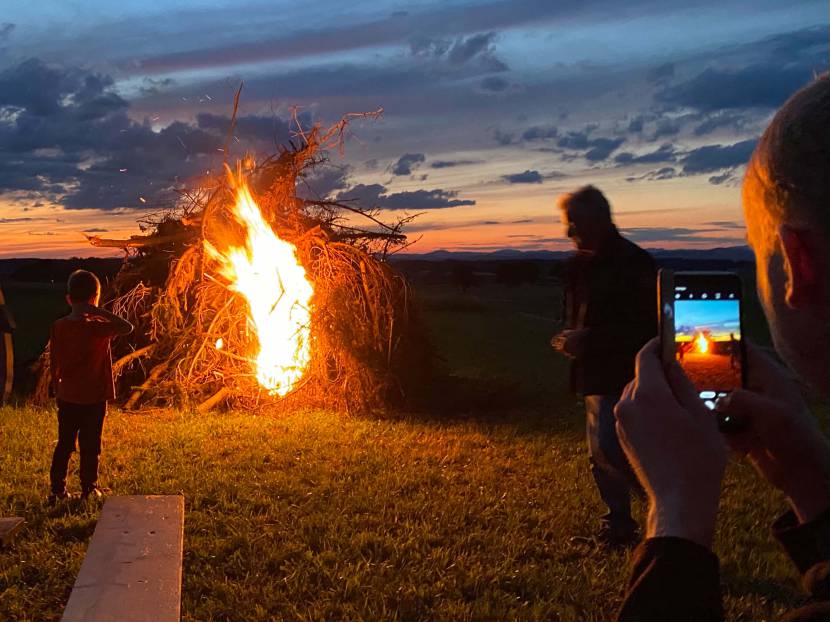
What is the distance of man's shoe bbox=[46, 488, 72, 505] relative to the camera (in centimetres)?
Result: 664

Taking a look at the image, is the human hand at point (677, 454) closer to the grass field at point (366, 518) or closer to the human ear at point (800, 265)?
the human ear at point (800, 265)

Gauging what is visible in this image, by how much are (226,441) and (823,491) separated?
806 centimetres

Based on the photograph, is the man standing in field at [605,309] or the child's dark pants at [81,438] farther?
the child's dark pants at [81,438]

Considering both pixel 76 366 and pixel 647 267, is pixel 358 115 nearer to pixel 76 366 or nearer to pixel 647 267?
pixel 76 366

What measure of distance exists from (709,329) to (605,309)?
3.38 metres

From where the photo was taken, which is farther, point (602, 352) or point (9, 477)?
point (9, 477)

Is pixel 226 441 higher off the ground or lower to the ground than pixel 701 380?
lower

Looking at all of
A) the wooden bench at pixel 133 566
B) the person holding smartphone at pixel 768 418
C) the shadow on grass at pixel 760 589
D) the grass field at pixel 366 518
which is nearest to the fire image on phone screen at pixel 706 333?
the person holding smartphone at pixel 768 418

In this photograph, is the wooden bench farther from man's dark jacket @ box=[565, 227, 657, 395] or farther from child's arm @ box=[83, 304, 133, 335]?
man's dark jacket @ box=[565, 227, 657, 395]

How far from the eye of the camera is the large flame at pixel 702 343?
204 centimetres

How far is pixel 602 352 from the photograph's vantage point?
5398 millimetres

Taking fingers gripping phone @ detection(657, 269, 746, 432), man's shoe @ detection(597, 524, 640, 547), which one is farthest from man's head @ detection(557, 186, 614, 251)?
fingers gripping phone @ detection(657, 269, 746, 432)

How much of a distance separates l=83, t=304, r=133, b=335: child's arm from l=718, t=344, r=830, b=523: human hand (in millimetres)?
5917

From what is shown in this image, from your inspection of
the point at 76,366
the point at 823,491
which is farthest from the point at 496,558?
the point at 823,491
